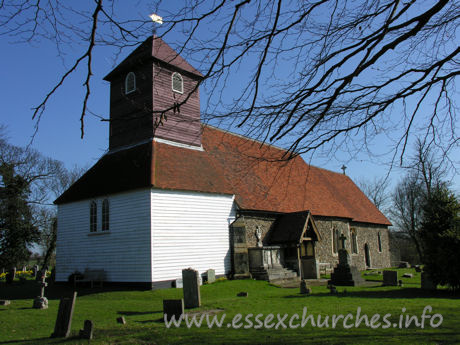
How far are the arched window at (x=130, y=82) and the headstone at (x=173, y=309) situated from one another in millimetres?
15415

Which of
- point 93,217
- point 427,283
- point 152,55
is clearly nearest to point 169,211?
point 93,217

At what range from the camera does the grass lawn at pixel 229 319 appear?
745 centimetres

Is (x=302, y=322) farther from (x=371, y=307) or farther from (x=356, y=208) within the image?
(x=356, y=208)

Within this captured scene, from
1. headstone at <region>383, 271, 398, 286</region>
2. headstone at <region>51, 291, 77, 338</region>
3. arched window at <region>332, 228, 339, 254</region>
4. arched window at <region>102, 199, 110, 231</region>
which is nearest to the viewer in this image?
headstone at <region>51, 291, 77, 338</region>

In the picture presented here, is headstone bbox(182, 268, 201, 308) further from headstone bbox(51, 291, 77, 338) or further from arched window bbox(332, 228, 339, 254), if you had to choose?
arched window bbox(332, 228, 339, 254)

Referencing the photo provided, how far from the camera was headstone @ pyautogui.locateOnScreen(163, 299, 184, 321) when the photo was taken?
981cm

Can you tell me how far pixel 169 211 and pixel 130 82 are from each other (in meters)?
8.90

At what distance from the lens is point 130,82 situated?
22703 millimetres

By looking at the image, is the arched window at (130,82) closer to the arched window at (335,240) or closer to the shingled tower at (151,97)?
the shingled tower at (151,97)

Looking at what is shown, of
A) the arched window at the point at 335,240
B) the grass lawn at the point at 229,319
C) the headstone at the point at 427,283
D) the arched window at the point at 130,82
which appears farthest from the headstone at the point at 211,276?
the arched window at the point at 335,240

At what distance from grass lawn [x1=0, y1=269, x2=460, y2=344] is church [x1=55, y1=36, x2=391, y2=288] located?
2.40m

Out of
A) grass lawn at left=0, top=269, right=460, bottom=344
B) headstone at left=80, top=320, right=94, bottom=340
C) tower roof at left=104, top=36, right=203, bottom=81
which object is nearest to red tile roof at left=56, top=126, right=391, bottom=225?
tower roof at left=104, top=36, right=203, bottom=81

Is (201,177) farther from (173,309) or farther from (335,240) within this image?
(335,240)

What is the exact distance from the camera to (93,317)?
1134 cm
